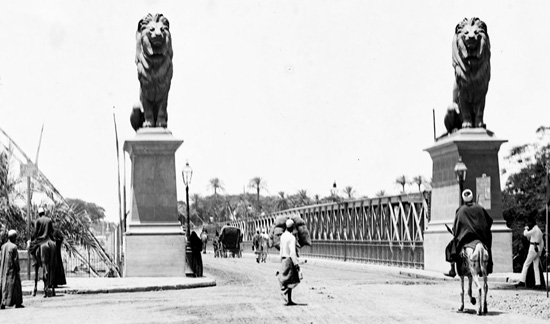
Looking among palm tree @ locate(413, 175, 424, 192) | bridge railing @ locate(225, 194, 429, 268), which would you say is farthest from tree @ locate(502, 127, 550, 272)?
palm tree @ locate(413, 175, 424, 192)

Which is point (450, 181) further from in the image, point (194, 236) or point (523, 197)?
point (523, 197)

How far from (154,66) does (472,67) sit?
30.3 ft

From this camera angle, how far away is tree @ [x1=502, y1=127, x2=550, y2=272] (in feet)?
153

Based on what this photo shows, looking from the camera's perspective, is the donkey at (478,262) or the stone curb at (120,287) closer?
the donkey at (478,262)

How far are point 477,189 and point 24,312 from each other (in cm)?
1475

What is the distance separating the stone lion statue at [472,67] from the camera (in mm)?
26453

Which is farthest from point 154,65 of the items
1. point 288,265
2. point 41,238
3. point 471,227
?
point 471,227

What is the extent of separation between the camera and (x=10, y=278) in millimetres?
17359

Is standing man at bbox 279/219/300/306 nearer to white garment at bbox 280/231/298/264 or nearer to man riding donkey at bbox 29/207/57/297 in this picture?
white garment at bbox 280/231/298/264

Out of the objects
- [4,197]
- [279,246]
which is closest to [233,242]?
[4,197]

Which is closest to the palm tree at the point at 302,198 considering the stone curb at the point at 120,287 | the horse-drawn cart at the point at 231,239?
the horse-drawn cart at the point at 231,239

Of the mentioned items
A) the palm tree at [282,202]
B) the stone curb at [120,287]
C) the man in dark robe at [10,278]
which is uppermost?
the palm tree at [282,202]

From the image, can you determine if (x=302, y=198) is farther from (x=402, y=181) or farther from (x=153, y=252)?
(x=153, y=252)

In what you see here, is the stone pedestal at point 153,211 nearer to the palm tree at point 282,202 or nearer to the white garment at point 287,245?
the white garment at point 287,245
